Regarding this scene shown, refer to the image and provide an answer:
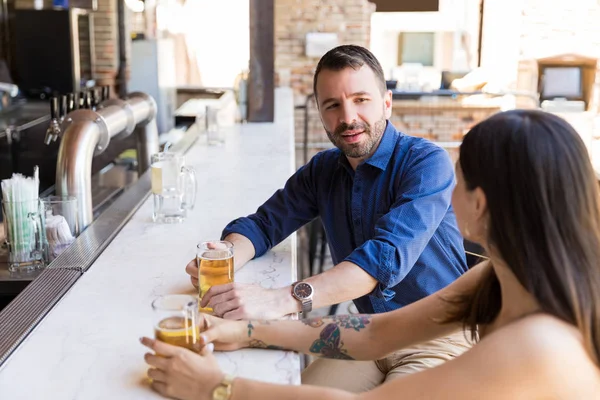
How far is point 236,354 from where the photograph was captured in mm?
1296

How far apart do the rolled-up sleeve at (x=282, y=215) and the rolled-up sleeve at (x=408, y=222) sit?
289 millimetres

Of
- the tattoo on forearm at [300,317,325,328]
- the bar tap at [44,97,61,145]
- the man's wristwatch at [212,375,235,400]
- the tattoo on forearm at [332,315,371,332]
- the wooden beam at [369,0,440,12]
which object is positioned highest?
the wooden beam at [369,0,440,12]

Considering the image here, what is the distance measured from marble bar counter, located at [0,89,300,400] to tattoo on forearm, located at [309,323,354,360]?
0.09m

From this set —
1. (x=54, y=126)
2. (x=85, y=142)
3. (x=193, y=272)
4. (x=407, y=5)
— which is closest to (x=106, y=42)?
(x=407, y=5)

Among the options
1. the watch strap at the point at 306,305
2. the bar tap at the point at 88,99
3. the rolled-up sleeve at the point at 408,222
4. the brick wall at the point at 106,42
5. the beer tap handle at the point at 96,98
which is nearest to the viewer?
the watch strap at the point at 306,305

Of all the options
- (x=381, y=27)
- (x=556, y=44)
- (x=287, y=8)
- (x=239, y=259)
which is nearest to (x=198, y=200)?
(x=239, y=259)

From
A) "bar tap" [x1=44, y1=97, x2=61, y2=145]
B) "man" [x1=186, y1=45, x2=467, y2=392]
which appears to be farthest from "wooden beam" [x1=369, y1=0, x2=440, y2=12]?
"man" [x1=186, y1=45, x2=467, y2=392]

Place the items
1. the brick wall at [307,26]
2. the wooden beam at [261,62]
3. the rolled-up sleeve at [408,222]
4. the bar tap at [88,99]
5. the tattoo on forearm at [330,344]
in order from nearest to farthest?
the tattoo on forearm at [330,344] < the rolled-up sleeve at [408,222] < the bar tap at [88,99] < the wooden beam at [261,62] < the brick wall at [307,26]

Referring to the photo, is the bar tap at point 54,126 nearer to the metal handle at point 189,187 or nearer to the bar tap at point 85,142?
the bar tap at point 85,142

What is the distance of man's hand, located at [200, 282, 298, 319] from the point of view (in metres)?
1.42

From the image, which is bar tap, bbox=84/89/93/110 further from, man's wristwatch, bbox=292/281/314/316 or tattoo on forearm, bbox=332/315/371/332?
tattoo on forearm, bbox=332/315/371/332

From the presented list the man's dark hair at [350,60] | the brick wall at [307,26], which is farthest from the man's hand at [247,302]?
the brick wall at [307,26]

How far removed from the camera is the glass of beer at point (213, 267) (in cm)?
151

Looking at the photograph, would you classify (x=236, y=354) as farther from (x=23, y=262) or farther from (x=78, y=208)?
(x=78, y=208)
